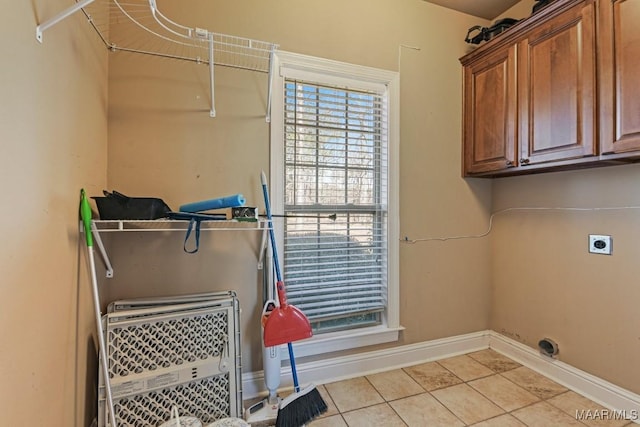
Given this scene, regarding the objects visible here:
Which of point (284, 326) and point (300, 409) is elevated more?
point (284, 326)

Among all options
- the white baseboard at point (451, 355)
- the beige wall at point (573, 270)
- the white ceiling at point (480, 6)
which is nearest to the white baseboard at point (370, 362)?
the white baseboard at point (451, 355)

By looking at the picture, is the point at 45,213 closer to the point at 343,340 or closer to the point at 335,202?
the point at 335,202

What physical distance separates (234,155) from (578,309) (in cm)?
234

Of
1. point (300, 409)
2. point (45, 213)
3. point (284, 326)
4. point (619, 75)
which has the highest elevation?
point (619, 75)

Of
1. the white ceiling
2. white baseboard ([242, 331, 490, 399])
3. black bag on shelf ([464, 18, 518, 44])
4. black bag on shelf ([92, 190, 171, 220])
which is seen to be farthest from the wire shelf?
white baseboard ([242, 331, 490, 399])

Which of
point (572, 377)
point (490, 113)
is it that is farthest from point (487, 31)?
point (572, 377)

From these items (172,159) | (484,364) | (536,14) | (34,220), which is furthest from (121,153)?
(484,364)

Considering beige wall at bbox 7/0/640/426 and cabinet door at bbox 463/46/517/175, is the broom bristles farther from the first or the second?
cabinet door at bbox 463/46/517/175

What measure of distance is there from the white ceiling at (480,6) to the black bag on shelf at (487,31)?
0.45 ft

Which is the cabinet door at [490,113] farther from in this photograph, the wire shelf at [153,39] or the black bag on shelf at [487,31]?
the wire shelf at [153,39]

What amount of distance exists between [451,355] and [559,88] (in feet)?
6.34

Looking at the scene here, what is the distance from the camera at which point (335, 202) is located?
201 cm

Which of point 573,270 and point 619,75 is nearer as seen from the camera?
point 619,75

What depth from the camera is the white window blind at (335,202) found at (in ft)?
6.25
